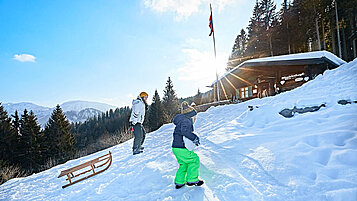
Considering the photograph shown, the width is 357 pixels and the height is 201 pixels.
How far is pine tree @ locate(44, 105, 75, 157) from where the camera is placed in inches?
1172

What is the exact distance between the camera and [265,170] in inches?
121

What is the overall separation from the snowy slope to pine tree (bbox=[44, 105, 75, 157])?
3025 cm

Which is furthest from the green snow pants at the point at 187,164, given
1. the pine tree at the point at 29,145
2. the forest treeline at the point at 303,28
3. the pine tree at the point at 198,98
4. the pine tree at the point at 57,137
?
the pine tree at the point at 198,98

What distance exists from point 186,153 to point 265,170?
1.55m

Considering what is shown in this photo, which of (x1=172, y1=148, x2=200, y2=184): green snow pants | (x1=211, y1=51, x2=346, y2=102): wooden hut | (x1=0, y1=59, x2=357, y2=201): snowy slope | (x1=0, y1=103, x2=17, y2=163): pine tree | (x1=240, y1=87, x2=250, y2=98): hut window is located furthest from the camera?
(x1=0, y1=103, x2=17, y2=163): pine tree

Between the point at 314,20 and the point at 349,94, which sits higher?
the point at 314,20

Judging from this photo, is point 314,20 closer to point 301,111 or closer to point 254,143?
point 301,111

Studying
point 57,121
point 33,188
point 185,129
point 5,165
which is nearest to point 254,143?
point 185,129

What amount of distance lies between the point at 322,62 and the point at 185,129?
13136 mm

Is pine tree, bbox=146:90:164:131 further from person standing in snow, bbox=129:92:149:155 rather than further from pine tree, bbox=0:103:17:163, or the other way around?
person standing in snow, bbox=129:92:149:155

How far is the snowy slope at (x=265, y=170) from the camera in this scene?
8.22 ft

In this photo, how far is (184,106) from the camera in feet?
10.4

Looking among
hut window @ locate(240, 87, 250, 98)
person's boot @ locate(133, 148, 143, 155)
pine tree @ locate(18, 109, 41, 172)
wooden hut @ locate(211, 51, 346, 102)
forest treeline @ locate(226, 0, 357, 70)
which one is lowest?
pine tree @ locate(18, 109, 41, 172)

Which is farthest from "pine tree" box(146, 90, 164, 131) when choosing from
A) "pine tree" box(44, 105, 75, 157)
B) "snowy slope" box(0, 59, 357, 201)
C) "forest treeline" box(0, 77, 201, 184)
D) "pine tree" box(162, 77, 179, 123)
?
"snowy slope" box(0, 59, 357, 201)
